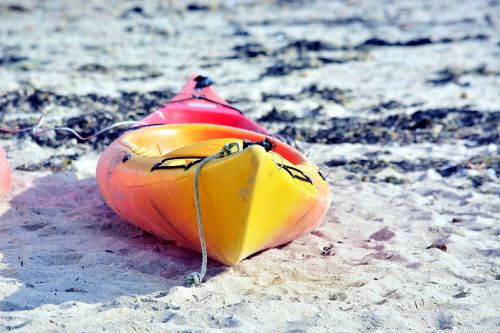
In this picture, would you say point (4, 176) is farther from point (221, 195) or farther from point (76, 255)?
point (221, 195)

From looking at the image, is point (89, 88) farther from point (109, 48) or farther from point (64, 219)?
point (64, 219)

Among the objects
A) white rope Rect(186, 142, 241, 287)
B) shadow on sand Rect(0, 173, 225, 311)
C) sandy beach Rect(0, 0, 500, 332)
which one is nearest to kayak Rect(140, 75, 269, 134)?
sandy beach Rect(0, 0, 500, 332)

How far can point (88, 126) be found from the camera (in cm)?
677

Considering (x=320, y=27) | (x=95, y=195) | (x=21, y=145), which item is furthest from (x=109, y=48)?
(x=95, y=195)

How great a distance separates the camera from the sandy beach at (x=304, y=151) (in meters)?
3.40

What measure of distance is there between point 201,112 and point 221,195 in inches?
98.4

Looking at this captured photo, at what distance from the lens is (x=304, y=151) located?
21.2 feet

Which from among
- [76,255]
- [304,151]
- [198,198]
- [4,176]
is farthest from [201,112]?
[198,198]

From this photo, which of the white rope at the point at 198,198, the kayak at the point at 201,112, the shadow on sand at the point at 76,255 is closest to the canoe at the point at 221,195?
the white rope at the point at 198,198

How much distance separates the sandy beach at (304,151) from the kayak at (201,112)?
67 cm

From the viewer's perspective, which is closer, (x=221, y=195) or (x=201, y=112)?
(x=221, y=195)

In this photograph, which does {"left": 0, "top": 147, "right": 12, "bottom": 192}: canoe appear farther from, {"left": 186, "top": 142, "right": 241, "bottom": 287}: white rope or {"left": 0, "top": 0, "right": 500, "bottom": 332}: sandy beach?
{"left": 186, "top": 142, "right": 241, "bottom": 287}: white rope

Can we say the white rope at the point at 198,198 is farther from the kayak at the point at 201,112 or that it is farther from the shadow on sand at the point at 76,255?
the kayak at the point at 201,112

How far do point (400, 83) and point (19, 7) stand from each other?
26.2 feet
